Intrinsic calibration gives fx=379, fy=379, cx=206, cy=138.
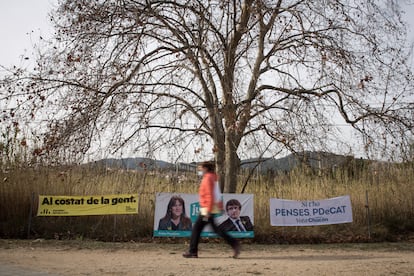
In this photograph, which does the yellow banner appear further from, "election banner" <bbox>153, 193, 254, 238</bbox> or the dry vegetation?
"election banner" <bbox>153, 193, 254, 238</bbox>

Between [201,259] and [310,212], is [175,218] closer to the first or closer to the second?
[201,259]

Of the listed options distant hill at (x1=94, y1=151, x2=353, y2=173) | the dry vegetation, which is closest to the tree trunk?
distant hill at (x1=94, y1=151, x2=353, y2=173)

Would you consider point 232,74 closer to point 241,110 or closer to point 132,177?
point 241,110

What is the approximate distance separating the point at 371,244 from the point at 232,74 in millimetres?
6614

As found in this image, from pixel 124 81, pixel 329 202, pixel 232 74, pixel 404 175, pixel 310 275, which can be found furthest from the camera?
pixel 404 175

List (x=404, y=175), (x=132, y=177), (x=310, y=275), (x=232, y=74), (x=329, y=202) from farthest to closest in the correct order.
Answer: (x=404, y=175) < (x=132, y=177) < (x=329, y=202) < (x=232, y=74) < (x=310, y=275)

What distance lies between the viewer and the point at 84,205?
11.7 metres

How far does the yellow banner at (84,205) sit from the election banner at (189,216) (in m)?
1.07

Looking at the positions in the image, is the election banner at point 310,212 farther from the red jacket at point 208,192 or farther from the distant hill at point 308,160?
the red jacket at point 208,192

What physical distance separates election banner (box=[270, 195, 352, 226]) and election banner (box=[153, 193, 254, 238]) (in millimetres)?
988

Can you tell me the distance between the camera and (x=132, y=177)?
46.1ft

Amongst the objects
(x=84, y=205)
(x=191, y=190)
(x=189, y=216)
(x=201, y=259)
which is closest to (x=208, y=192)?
(x=201, y=259)

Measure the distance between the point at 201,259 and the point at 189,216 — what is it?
9.83 feet

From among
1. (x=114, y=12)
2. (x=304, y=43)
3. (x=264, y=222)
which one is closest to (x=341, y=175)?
(x=264, y=222)
